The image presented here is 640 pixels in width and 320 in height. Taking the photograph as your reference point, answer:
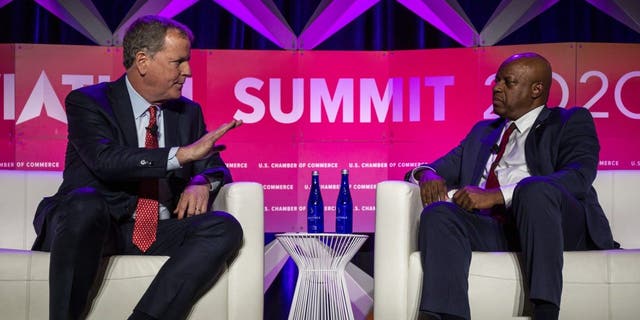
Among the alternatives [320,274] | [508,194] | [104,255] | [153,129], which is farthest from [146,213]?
[508,194]

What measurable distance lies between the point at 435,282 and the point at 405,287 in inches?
13.3

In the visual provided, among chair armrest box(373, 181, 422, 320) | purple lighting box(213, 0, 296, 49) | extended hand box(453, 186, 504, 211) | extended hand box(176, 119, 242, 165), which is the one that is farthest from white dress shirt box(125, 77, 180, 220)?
purple lighting box(213, 0, 296, 49)

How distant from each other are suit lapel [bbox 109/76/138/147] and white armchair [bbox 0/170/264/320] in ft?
1.38

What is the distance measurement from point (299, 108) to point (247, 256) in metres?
1.95

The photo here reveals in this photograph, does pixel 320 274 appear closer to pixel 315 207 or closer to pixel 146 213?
pixel 315 207

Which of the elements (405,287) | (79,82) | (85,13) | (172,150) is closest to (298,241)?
(405,287)

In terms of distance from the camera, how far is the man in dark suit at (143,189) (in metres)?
2.62

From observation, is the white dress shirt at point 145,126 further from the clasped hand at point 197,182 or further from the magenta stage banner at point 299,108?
the magenta stage banner at point 299,108

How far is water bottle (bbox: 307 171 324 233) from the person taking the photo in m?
4.07

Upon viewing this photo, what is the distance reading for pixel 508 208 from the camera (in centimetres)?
301

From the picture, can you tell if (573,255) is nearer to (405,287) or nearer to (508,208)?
(508,208)

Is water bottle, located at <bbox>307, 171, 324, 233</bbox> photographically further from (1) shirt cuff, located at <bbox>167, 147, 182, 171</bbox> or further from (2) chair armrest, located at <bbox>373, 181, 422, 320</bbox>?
(1) shirt cuff, located at <bbox>167, 147, 182, 171</bbox>

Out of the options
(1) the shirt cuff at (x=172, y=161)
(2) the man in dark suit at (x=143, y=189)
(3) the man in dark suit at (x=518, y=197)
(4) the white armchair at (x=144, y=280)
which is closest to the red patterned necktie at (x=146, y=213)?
(2) the man in dark suit at (x=143, y=189)

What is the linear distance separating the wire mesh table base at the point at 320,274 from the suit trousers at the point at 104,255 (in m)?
0.59
